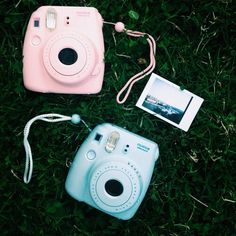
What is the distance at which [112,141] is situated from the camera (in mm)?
1588

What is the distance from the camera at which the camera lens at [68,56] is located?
1.62 meters

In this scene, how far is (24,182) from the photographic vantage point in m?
1.78

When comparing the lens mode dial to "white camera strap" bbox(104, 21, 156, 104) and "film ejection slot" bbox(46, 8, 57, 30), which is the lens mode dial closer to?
"white camera strap" bbox(104, 21, 156, 104)

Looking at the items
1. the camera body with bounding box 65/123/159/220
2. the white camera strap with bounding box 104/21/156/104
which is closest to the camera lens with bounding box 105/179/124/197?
the camera body with bounding box 65/123/159/220

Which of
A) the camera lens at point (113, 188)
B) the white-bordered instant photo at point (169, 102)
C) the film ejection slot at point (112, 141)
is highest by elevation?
the white-bordered instant photo at point (169, 102)

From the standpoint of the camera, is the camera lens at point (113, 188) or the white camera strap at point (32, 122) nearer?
the camera lens at point (113, 188)

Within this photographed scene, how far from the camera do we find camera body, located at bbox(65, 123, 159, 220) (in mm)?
1554

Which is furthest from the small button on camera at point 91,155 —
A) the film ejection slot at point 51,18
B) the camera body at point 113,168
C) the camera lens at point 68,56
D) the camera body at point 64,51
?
the film ejection slot at point 51,18

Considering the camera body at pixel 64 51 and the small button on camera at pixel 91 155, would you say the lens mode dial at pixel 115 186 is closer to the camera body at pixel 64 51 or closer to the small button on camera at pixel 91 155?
the small button on camera at pixel 91 155

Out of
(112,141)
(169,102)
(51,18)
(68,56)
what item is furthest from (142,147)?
(51,18)

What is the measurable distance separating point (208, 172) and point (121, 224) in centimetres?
46

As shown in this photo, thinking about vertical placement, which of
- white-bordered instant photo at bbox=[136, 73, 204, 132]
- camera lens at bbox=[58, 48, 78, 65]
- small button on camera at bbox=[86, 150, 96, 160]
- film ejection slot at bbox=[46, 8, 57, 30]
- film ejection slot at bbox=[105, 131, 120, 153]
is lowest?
small button on camera at bbox=[86, 150, 96, 160]

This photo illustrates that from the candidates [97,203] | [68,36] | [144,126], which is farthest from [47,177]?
[68,36]

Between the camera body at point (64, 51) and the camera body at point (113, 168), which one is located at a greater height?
the camera body at point (64, 51)
